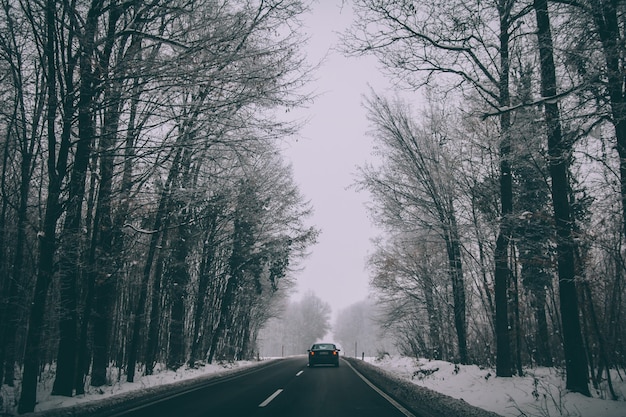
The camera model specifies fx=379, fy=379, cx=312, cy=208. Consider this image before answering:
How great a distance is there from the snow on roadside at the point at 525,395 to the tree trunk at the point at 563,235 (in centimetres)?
48

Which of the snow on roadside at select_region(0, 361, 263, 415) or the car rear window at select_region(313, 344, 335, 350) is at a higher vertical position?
the snow on roadside at select_region(0, 361, 263, 415)

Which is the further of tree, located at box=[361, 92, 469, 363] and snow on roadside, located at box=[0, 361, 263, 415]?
tree, located at box=[361, 92, 469, 363]

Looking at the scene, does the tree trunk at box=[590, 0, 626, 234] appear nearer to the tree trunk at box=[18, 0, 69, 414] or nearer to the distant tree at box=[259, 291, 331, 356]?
the tree trunk at box=[18, 0, 69, 414]

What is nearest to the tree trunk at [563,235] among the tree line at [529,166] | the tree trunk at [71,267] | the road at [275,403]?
the tree line at [529,166]

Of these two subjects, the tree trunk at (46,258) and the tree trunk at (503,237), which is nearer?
the tree trunk at (46,258)

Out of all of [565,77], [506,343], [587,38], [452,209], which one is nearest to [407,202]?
[452,209]

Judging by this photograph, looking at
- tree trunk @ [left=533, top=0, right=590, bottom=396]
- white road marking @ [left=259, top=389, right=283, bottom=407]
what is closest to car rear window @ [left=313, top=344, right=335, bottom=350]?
white road marking @ [left=259, top=389, right=283, bottom=407]

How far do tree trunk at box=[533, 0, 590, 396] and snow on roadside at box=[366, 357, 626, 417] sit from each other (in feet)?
1.58

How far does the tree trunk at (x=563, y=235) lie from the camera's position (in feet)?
23.6

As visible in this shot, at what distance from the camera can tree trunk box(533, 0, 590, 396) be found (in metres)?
7.18

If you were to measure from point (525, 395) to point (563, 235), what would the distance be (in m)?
3.29

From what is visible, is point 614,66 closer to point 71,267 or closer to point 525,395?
point 525,395

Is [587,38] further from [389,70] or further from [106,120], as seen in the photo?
[106,120]

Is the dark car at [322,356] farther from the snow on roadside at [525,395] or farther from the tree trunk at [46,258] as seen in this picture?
the tree trunk at [46,258]
